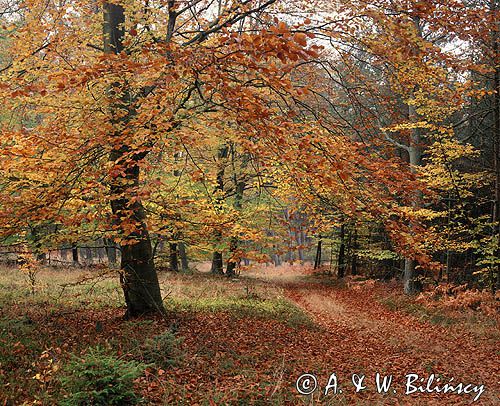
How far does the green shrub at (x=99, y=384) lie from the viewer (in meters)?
4.86

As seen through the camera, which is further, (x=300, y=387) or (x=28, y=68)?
(x=28, y=68)

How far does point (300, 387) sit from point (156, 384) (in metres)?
2.36

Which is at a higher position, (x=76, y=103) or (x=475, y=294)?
(x=76, y=103)

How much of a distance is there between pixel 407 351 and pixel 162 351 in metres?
5.67

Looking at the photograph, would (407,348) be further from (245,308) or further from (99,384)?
(99,384)

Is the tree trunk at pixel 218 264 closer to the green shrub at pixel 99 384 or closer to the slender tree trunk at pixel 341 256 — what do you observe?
the slender tree trunk at pixel 341 256

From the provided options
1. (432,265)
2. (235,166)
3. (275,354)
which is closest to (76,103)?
(275,354)

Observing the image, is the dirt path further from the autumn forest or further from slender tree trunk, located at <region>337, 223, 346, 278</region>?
slender tree trunk, located at <region>337, 223, 346, 278</region>

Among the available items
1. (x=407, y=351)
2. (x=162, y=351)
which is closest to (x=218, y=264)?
(x=407, y=351)

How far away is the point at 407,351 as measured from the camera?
31.0 ft

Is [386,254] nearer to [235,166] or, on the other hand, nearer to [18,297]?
[235,166]

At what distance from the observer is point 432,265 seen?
6.72 m
